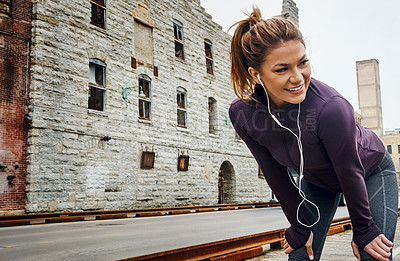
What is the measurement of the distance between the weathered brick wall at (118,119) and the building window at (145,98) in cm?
23

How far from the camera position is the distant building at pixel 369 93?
212 feet

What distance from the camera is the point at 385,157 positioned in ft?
6.57

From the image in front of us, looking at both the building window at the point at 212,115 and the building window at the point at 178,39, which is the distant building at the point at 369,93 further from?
the building window at the point at 178,39

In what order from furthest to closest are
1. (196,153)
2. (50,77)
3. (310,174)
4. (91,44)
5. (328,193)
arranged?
(196,153), (91,44), (50,77), (328,193), (310,174)

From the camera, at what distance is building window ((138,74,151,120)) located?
1731 cm

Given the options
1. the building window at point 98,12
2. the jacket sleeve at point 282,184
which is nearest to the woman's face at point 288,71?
the jacket sleeve at point 282,184

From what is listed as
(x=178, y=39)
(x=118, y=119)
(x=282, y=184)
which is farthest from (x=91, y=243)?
(x=178, y=39)

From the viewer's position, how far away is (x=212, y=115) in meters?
22.2

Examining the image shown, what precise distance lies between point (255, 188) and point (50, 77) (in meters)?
14.6

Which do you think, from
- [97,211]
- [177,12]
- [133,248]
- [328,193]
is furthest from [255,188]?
[328,193]

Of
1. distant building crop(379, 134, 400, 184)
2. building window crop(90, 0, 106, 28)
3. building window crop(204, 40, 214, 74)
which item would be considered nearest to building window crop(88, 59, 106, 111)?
building window crop(90, 0, 106, 28)

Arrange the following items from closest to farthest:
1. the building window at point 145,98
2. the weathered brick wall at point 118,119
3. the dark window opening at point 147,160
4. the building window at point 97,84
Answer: the weathered brick wall at point 118,119
the building window at point 97,84
the dark window opening at point 147,160
the building window at point 145,98

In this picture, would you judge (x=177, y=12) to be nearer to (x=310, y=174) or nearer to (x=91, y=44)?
(x=91, y=44)

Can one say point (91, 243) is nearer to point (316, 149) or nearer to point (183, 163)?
point (316, 149)
